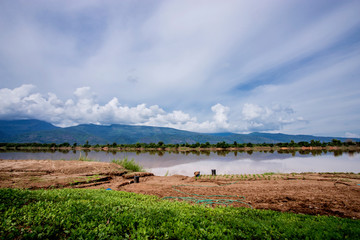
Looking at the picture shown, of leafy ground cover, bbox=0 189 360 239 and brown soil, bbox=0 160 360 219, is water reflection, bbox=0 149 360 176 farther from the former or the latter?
leafy ground cover, bbox=0 189 360 239

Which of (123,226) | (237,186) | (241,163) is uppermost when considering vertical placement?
(123,226)


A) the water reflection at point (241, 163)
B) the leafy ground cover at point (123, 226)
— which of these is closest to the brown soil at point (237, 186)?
the leafy ground cover at point (123, 226)

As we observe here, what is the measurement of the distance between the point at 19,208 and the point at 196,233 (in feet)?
13.1

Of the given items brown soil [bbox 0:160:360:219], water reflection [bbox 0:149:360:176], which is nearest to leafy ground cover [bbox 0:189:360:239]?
brown soil [bbox 0:160:360:219]

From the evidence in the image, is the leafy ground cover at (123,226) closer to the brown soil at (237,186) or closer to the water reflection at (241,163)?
the brown soil at (237,186)

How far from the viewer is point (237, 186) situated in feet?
33.8

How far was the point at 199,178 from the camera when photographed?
1310 centimetres

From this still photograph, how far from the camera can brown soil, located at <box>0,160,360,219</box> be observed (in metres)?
6.62

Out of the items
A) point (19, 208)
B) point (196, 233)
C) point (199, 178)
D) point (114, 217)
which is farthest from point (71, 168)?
point (196, 233)

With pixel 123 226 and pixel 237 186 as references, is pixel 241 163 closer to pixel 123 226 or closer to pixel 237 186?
pixel 237 186

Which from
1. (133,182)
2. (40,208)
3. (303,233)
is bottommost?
(133,182)

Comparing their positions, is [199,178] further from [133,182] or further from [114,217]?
[114,217]

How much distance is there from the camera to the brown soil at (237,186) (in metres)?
6.62

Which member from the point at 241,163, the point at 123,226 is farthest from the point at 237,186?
the point at 241,163
